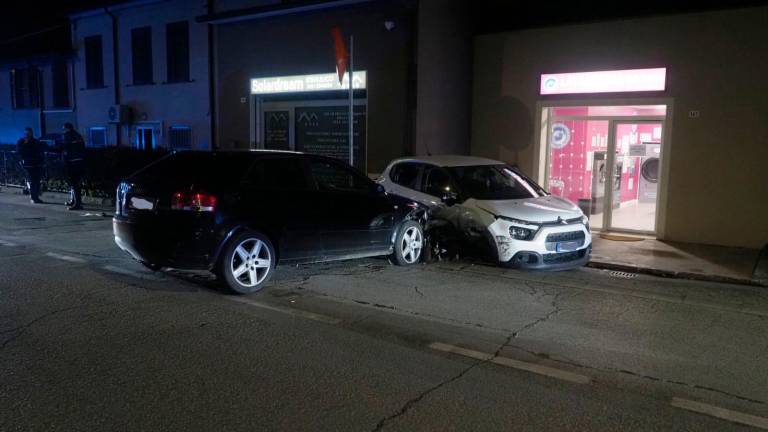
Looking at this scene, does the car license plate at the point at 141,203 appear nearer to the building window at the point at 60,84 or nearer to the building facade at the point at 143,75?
the building facade at the point at 143,75

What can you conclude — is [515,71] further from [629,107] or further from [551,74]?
[629,107]

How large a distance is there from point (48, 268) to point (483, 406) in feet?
21.5

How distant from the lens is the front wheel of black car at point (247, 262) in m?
7.10

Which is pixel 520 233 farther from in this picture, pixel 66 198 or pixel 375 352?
pixel 66 198

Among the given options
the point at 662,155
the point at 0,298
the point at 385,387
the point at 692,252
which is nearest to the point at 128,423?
the point at 385,387

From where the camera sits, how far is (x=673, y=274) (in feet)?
29.8

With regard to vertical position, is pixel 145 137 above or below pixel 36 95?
below

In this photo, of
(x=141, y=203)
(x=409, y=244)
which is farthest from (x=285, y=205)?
(x=409, y=244)

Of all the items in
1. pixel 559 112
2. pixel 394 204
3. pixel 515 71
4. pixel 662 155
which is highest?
pixel 515 71

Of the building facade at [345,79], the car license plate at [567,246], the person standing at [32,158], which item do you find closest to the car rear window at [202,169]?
the car license plate at [567,246]

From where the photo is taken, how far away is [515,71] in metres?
13.2

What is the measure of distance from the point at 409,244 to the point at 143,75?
48.5 ft

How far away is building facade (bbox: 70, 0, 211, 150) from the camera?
18.8m

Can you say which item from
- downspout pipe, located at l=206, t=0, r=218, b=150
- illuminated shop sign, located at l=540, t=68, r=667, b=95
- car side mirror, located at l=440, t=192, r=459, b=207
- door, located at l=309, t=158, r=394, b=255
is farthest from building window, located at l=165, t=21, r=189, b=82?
car side mirror, located at l=440, t=192, r=459, b=207
